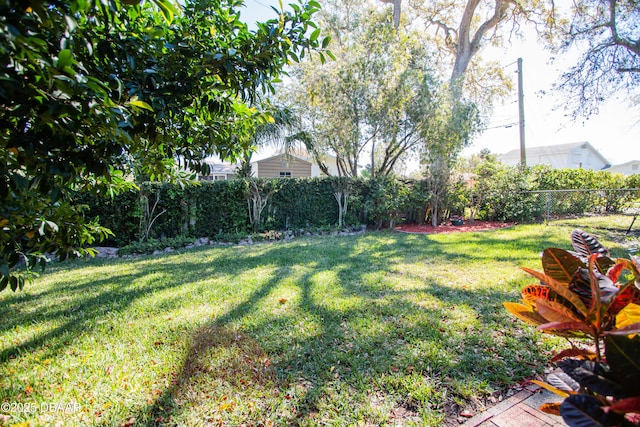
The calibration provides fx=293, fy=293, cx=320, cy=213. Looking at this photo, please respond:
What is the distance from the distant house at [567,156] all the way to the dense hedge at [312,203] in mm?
22843

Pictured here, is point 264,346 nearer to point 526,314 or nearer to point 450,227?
point 526,314

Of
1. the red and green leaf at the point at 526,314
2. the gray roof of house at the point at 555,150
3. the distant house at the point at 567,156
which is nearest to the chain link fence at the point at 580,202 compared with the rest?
the red and green leaf at the point at 526,314

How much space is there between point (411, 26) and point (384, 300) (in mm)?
14997

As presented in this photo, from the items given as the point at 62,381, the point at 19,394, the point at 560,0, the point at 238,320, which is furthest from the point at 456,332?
the point at 560,0

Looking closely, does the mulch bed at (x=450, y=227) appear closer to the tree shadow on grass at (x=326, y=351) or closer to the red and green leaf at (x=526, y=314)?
the tree shadow on grass at (x=326, y=351)

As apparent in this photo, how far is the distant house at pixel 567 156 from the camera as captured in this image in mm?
29422

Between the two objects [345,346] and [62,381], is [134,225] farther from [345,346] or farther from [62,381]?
[345,346]

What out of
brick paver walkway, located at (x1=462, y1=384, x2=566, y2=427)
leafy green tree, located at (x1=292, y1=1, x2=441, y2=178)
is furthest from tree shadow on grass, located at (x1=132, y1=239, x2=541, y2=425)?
leafy green tree, located at (x1=292, y1=1, x2=441, y2=178)

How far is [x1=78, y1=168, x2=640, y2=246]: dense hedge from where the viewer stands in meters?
6.78

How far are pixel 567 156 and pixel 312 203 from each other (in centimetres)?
3241

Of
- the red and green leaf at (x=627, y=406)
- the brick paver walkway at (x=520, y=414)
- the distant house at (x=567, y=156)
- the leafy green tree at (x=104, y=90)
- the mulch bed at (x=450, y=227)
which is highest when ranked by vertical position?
the distant house at (x=567, y=156)

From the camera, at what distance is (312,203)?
9156mm

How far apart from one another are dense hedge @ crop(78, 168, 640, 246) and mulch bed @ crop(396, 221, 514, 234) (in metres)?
0.29

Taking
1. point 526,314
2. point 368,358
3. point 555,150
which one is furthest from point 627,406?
point 555,150
